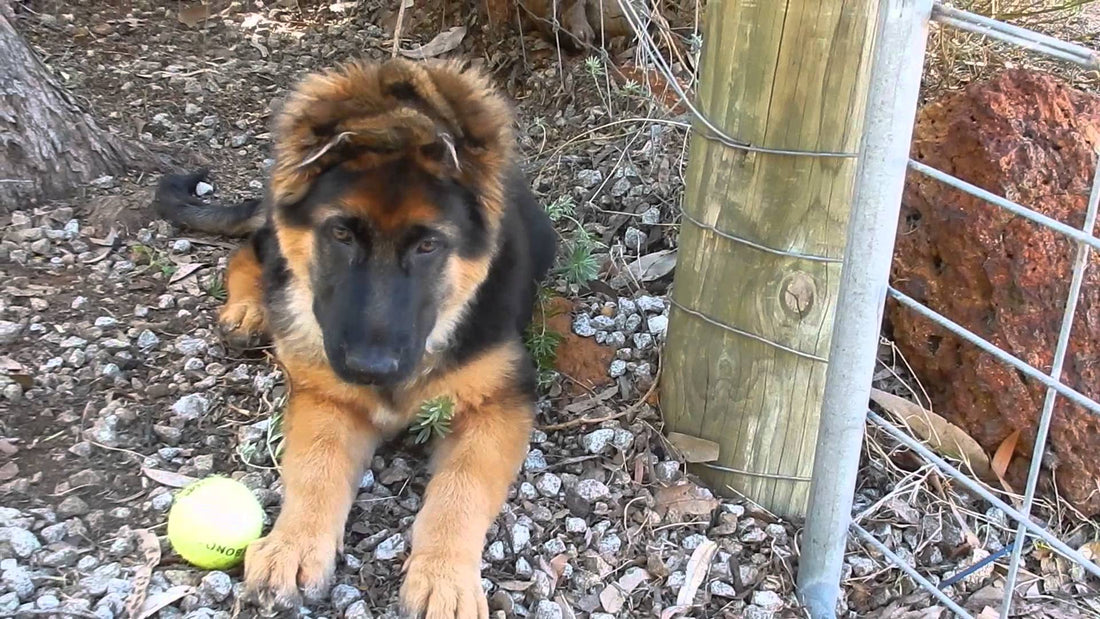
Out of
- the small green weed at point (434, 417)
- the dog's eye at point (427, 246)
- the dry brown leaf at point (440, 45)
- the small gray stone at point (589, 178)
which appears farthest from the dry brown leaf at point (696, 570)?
the dry brown leaf at point (440, 45)

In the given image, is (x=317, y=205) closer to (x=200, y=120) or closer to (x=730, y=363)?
(x=730, y=363)

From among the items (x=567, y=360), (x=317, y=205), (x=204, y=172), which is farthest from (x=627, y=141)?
(x=317, y=205)

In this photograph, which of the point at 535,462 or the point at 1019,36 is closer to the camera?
the point at 1019,36

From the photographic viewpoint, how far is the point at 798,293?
2.92 m

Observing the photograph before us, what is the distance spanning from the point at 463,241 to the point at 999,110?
225 cm

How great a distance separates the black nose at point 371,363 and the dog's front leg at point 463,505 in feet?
1.55

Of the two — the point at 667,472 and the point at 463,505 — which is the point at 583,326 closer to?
the point at 667,472

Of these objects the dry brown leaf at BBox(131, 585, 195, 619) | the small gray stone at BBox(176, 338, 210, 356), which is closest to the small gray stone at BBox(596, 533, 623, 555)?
the dry brown leaf at BBox(131, 585, 195, 619)

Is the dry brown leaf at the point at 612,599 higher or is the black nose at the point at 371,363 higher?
the black nose at the point at 371,363

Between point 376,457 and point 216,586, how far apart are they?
2.90 feet

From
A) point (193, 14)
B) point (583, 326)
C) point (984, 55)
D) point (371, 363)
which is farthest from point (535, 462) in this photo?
point (193, 14)

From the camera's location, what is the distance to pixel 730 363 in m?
3.17

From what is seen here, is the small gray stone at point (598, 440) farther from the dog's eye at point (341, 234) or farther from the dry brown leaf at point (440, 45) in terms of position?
the dry brown leaf at point (440, 45)

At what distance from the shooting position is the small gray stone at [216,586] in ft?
8.75
